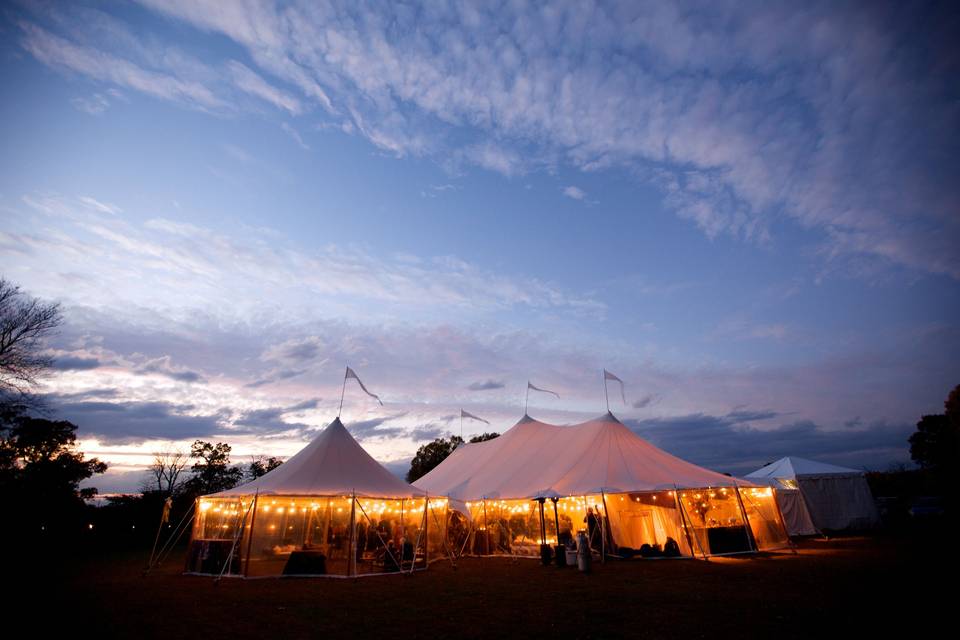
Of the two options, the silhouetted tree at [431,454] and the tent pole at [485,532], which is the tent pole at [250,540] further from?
the silhouetted tree at [431,454]

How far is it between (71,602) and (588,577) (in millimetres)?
9070

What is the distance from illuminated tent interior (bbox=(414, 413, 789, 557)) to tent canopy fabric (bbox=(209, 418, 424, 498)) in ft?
12.4

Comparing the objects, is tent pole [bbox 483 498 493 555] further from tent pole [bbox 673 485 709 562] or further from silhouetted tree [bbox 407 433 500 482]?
silhouetted tree [bbox 407 433 500 482]

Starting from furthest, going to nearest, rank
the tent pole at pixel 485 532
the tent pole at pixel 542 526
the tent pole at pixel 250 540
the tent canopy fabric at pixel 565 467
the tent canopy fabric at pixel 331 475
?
1. the tent pole at pixel 485 532
2. the tent pole at pixel 542 526
3. the tent canopy fabric at pixel 565 467
4. the tent canopy fabric at pixel 331 475
5. the tent pole at pixel 250 540

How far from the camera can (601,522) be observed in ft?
43.4

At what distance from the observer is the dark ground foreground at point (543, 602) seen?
5660 millimetres

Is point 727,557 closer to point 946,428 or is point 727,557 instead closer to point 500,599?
point 500,599

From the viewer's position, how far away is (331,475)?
40.1ft

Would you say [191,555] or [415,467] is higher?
[415,467]

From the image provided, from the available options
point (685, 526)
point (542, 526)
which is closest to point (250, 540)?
point (542, 526)

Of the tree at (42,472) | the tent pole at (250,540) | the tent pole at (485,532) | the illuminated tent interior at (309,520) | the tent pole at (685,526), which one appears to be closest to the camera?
the tent pole at (250,540)

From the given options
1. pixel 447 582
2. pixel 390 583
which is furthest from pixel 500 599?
pixel 390 583

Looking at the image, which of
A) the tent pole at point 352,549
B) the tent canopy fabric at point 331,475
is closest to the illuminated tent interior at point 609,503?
the tent canopy fabric at point 331,475

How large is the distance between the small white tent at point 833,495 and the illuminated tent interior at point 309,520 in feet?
51.3
